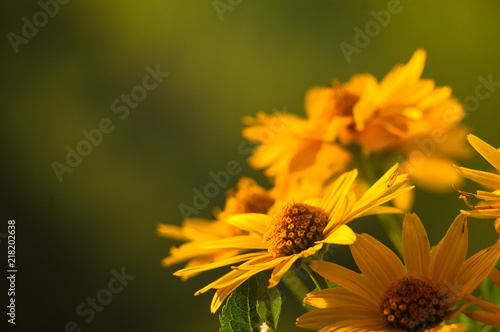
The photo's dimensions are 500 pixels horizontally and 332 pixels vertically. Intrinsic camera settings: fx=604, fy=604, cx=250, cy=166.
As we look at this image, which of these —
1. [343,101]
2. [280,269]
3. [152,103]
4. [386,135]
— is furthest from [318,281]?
[152,103]

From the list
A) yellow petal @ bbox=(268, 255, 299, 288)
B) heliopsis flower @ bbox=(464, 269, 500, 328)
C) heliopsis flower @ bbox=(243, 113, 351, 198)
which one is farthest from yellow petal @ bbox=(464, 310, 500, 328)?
heliopsis flower @ bbox=(243, 113, 351, 198)

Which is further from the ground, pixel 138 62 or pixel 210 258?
pixel 138 62

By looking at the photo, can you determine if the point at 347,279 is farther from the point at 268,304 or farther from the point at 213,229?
the point at 213,229

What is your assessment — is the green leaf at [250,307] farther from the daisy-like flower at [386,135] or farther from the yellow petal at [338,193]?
the daisy-like flower at [386,135]

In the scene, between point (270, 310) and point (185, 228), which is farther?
point (185, 228)

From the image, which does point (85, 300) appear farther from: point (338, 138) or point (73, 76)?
point (338, 138)

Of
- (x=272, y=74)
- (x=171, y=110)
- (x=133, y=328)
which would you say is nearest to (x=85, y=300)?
(x=133, y=328)
